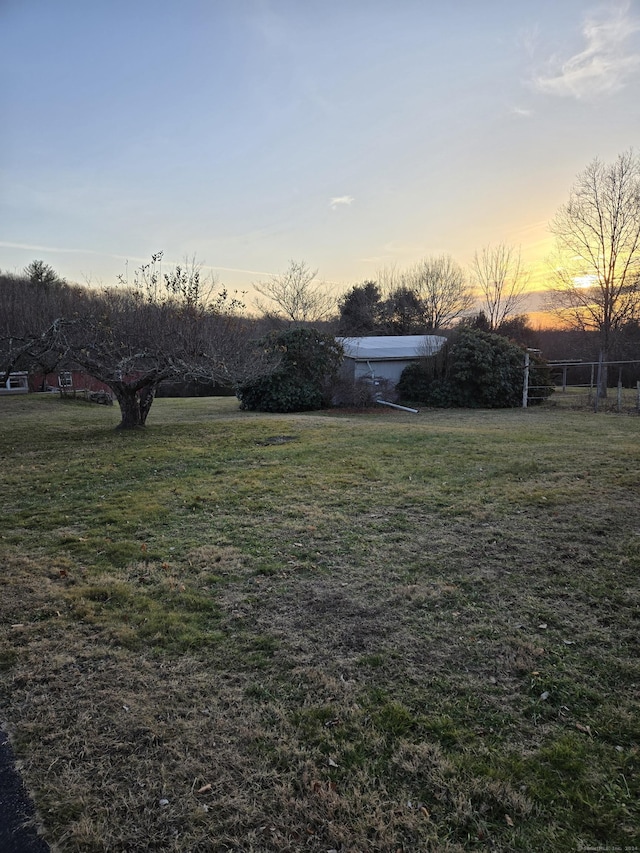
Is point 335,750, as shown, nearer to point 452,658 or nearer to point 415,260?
point 452,658

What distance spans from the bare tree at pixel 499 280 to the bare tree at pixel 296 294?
12.0m

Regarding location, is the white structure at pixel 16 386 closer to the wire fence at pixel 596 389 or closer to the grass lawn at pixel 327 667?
the grass lawn at pixel 327 667

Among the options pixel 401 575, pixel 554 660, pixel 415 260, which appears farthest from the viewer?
pixel 415 260

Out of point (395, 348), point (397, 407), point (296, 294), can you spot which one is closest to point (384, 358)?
point (395, 348)

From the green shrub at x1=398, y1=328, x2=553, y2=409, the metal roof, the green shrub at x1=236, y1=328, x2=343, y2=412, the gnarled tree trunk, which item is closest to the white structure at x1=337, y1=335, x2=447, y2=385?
the metal roof

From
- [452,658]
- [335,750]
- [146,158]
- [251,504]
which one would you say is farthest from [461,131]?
[335,750]

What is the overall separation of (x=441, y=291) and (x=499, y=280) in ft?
14.0

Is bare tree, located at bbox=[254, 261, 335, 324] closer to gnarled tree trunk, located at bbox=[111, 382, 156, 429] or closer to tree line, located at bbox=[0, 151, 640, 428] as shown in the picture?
tree line, located at bbox=[0, 151, 640, 428]

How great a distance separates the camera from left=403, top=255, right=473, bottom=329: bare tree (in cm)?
3400

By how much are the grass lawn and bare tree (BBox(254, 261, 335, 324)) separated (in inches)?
1228

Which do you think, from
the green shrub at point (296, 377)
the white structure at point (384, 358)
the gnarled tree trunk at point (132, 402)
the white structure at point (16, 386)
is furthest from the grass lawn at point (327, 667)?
the white structure at point (16, 386)

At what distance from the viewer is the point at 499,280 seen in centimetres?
3316

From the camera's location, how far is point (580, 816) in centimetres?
152

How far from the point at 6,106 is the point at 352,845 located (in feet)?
36.8
